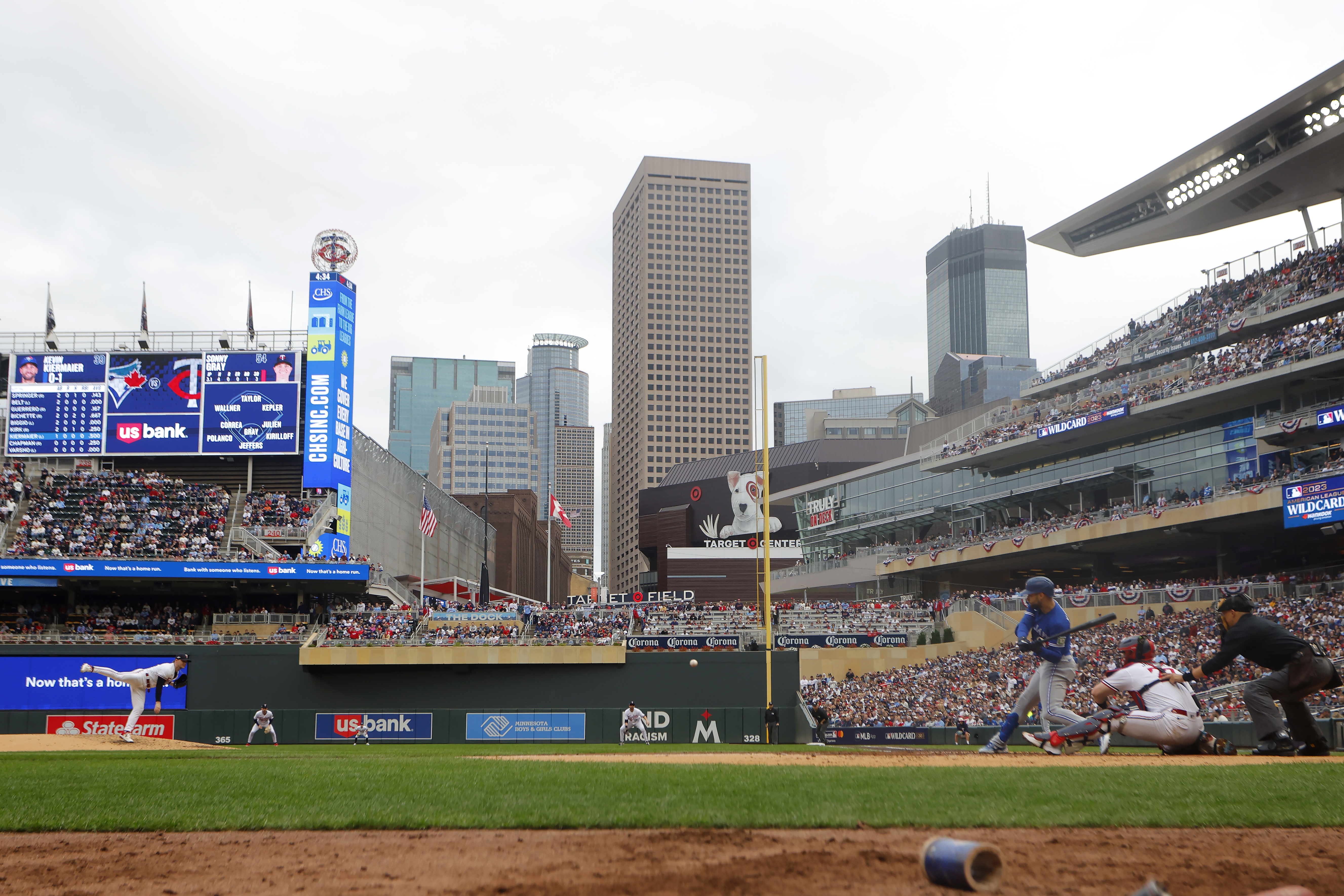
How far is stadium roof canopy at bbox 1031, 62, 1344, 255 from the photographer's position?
144ft

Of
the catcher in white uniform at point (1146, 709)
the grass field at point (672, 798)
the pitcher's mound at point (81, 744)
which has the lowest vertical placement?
the pitcher's mound at point (81, 744)

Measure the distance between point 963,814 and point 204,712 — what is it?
3710cm

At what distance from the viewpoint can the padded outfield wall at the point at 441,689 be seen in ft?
126

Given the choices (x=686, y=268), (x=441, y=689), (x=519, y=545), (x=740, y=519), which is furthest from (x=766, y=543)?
(x=686, y=268)

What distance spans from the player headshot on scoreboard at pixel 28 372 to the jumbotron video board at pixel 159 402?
0.03 m

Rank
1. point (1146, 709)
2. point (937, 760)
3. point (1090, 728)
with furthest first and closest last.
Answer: point (937, 760)
point (1090, 728)
point (1146, 709)

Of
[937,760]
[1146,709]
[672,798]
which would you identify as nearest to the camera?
[672,798]

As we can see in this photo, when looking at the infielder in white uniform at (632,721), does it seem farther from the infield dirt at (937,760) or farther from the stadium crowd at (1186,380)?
the stadium crowd at (1186,380)

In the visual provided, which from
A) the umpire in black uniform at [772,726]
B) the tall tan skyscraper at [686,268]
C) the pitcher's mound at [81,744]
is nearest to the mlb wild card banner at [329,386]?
the umpire in black uniform at [772,726]

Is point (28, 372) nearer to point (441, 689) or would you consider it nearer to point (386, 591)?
point (386, 591)

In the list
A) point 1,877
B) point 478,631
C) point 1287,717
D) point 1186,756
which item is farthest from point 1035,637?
point 478,631

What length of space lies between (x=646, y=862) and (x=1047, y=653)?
28.3ft

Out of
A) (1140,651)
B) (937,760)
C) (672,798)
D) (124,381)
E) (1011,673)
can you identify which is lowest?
(1011,673)

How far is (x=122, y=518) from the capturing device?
4672 centimetres
